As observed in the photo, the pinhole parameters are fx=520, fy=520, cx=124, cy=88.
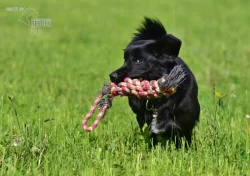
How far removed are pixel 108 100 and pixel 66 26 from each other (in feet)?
40.4

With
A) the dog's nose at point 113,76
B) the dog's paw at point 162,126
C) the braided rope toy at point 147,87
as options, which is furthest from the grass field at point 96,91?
the dog's nose at point 113,76

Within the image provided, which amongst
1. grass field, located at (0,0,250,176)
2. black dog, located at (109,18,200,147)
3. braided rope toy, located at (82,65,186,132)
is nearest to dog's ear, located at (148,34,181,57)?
black dog, located at (109,18,200,147)

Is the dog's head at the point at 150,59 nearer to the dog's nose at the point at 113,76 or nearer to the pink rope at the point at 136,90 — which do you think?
the dog's nose at the point at 113,76

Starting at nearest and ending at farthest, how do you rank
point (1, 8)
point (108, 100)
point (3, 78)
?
point (108, 100) < point (3, 78) < point (1, 8)

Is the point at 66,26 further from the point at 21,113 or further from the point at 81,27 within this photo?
the point at 21,113

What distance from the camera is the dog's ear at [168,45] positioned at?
472 cm

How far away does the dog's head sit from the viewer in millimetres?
4734

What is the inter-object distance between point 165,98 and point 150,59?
429 millimetres

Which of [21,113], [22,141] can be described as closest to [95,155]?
[22,141]

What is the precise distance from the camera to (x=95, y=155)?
4.07m

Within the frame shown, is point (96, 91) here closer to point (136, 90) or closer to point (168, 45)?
point (168, 45)

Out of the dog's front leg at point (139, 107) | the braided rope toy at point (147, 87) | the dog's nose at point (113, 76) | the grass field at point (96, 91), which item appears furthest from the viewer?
the dog's front leg at point (139, 107)

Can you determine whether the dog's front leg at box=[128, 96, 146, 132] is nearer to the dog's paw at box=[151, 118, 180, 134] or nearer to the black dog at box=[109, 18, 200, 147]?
the black dog at box=[109, 18, 200, 147]

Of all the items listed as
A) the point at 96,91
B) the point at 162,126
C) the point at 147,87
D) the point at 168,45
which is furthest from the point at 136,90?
the point at 96,91
